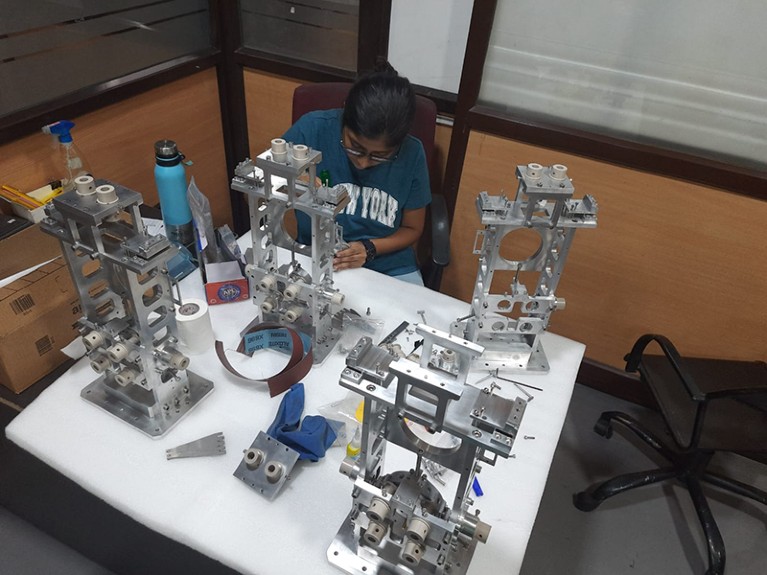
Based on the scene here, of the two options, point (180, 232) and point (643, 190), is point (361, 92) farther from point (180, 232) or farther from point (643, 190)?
point (643, 190)

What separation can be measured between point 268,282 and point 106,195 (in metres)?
0.43

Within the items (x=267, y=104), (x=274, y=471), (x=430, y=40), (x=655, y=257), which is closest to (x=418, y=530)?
(x=274, y=471)

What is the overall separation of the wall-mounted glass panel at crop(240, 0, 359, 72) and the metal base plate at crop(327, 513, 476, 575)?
184cm

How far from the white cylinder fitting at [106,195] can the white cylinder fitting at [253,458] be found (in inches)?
21.1

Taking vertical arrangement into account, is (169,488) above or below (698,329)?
above

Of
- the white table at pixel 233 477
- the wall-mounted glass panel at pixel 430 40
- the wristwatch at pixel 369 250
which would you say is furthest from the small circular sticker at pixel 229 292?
the wall-mounted glass panel at pixel 430 40

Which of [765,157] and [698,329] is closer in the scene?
[765,157]

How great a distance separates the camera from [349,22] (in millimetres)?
2129

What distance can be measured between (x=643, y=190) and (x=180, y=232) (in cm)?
153

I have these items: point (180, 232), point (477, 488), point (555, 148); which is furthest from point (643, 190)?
point (180, 232)

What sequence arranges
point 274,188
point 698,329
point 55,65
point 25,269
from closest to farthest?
point 274,188, point 25,269, point 55,65, point 698,329

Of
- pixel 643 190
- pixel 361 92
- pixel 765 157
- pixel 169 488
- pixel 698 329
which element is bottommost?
pixel 698 329

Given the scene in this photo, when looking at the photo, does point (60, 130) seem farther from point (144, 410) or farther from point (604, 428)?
point (604, 428)

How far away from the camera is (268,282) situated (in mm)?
1290
